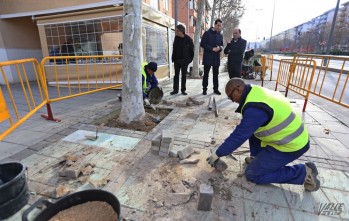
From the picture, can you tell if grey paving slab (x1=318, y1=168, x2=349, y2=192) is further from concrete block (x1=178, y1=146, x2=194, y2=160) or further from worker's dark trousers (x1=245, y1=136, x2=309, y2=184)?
concrete block (x1=178, y1=146, x2=194, y2=160)

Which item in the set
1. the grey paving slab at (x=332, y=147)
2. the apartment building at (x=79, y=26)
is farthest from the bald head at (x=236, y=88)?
the apartment building at (x=79, y=26)

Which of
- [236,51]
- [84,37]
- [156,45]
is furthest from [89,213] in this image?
[156,45]

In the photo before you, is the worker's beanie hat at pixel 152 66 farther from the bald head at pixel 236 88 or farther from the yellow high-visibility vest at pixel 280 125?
the yellow high-visibility vest at pixel 280 125

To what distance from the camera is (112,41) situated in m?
8.39

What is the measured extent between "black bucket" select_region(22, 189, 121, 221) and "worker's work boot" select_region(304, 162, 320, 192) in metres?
2.06

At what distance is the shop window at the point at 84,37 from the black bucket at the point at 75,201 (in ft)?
23.1

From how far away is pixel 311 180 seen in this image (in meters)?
2.37

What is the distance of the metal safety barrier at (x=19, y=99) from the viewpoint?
9.77ft

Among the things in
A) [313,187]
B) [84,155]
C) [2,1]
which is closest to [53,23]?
[2,1]

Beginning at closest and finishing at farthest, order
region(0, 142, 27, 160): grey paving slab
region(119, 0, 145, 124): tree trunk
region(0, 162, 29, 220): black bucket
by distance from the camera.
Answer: region(0, 162, 29, 220): black bucket, region(0, 142, 27, 160): grey paving slab, region(119, 0, 145, 124): tree trunk

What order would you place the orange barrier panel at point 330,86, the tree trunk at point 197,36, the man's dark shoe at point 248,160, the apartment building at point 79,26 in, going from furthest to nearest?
1. the tree trunk at point 197,36
2. the apartment building at point 79,26
3. the orange barrier panel at point 330,86
4. the man's dark shoe at point 248,160

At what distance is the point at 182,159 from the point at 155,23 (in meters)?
7.20

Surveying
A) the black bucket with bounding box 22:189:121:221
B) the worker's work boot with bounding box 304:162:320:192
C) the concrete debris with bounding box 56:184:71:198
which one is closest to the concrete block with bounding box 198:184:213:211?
the black bucket with bounding box 22:189:121:221

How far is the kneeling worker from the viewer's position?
516 centimetres
